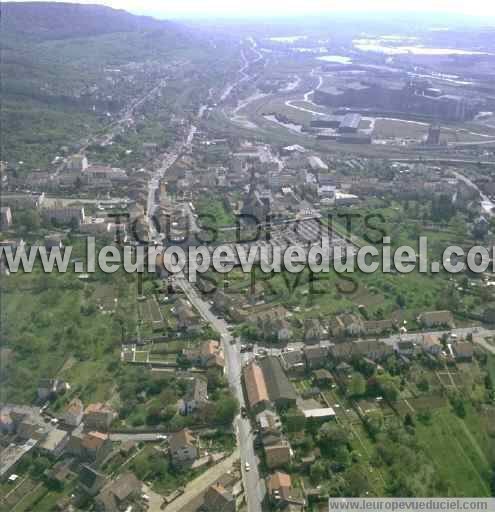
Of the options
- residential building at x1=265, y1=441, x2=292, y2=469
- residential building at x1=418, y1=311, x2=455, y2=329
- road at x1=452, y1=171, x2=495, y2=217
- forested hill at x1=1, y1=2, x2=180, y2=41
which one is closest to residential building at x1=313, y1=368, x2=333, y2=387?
residential building at x1=265, y1=441, x2=292, y2=469

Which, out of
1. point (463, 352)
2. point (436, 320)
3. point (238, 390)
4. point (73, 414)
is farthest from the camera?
point (436, 320)

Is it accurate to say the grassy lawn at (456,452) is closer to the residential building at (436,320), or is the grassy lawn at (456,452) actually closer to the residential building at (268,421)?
the residential building at (268,421)

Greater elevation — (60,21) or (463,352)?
(60,21)

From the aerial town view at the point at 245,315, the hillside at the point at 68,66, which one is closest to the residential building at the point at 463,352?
the aerial town view at the point at 245,315

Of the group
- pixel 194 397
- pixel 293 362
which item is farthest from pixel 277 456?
pixel 293 362

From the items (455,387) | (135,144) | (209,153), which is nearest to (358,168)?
(209,153)

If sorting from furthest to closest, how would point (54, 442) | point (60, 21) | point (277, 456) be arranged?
point (60, 21) → point (54, 442) → point (277, 456)

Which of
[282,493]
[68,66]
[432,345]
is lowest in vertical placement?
[282,493]

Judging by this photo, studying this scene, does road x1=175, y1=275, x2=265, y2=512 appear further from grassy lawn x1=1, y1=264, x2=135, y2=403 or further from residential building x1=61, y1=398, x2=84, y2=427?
residential building x1=61, y1=398, x2=84, y2=427

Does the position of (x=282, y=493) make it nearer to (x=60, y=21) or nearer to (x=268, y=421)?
(x=268, y=421)
